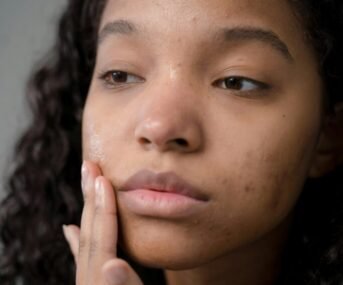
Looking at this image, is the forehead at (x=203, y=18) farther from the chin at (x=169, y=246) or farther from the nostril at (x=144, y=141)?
the chin at (x=169, y=246)

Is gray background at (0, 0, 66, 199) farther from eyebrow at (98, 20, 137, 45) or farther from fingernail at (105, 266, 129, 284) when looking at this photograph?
fingernail at (105, 266, 129, 284)

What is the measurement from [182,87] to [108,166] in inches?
6.7

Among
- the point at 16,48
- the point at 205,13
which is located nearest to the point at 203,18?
the point at 205,13

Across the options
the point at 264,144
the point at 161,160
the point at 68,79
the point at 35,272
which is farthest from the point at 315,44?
the point at 35,272

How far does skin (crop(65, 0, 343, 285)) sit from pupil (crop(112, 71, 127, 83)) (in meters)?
0.02

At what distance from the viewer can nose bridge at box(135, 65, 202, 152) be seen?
29.2 inches

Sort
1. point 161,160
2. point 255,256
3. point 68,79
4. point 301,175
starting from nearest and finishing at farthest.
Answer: point 161,160
point 301,175
point 255,256
point 68,79

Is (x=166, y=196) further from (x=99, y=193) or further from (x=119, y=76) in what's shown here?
(x=119, y=76)

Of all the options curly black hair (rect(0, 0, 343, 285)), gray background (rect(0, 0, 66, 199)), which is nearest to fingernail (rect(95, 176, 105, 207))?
curly black hair (rect(0, 0, 343, 285))

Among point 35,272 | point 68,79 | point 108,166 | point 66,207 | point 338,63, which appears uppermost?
point 338,63

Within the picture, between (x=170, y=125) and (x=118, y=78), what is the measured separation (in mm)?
189

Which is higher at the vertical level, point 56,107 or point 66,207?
point 56,107

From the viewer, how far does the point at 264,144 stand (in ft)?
2.57

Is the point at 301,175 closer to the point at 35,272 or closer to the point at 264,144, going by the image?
the point at 264,144
